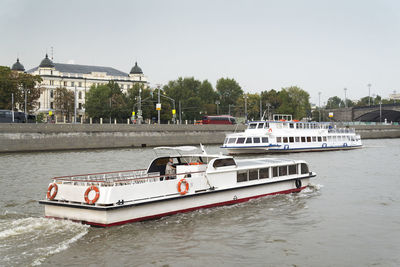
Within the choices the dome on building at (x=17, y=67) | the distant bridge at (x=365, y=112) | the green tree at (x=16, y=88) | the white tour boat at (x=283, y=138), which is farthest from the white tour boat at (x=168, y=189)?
the dome on building at (x=17, y=67)

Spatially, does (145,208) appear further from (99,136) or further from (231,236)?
(99,136)

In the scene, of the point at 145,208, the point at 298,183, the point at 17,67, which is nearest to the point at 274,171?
the point at 298,183

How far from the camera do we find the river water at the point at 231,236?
11734mm

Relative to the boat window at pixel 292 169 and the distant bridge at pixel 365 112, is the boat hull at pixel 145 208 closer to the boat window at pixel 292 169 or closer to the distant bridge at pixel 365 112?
the boat window at pixel 292 169

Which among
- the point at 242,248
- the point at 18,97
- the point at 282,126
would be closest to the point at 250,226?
the point at 242,248

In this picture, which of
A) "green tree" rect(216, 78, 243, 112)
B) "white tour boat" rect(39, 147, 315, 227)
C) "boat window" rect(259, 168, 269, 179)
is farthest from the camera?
"green tree" rect(216, 78, 243, 112)

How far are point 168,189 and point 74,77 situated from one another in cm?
12766

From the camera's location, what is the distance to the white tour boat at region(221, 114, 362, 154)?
1811 inches

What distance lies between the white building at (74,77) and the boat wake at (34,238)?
113338mm

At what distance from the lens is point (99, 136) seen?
57.0m

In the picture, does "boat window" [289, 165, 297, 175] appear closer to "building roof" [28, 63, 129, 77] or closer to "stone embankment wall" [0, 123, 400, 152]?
"stone embankment wall" [0, 123, 400, 152]

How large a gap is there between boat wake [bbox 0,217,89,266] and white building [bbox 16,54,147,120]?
11334 cm

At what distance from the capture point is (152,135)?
62.7 m

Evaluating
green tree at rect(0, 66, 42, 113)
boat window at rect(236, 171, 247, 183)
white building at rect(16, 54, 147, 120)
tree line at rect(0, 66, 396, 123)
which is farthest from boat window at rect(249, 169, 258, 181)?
white building at rect(16, 54, 147, 120)
